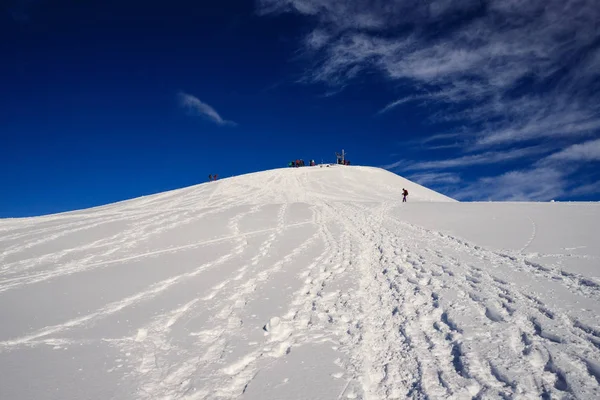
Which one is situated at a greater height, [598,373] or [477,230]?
[477,230]

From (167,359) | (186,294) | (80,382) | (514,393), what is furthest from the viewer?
(186,294)

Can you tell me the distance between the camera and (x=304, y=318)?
5.43 meters

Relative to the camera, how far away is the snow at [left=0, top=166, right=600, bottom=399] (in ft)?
12.2

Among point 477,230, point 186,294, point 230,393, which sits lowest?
point 230,393

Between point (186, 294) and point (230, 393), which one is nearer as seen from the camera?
point (230, 393)

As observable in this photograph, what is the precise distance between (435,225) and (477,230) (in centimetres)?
186

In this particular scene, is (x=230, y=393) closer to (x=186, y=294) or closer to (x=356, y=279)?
(x=186, y=294)

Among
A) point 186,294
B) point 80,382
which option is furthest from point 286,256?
point 80,382

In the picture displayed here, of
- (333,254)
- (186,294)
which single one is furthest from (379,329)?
(333,254)

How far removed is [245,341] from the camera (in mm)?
4746

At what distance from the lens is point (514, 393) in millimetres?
3379

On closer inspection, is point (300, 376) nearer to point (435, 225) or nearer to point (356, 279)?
point (356, 279)

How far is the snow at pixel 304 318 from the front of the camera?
12.2 ft

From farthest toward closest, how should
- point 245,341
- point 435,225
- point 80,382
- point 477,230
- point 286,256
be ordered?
point 435,225 → point 477,230 → point 286,256 → point 245,341 → point 80,382
